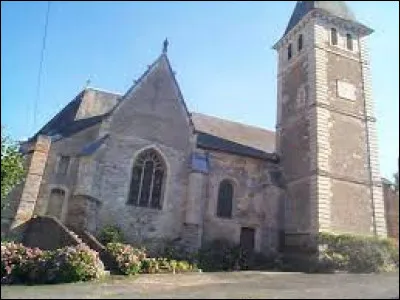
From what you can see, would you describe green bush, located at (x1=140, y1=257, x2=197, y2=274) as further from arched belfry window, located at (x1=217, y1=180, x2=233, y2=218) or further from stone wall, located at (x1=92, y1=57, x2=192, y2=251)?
arched belfry window, located at (x1=217, y1=180, x2=233, y2=218)

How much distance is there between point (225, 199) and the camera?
74.9ft

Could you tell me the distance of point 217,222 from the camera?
863 inches

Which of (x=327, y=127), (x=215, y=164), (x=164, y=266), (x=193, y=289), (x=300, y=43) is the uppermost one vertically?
(x=300, y=43)

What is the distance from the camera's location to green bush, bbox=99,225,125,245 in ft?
59.4

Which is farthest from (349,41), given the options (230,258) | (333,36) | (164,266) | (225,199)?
(164,266)

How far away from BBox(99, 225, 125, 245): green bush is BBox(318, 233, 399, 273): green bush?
9572 mm

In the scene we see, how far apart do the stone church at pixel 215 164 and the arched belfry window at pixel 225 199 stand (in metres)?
0.06

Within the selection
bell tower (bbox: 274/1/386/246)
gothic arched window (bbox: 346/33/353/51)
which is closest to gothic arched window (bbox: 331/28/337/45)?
bell tower (bbox: 274/1/386/246)

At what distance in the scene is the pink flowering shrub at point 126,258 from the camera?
1559 cm

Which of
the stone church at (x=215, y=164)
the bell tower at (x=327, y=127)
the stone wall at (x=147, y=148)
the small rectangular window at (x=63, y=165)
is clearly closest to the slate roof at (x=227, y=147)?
the stone church at (x=215, y=164)

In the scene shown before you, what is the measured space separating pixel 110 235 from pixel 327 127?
13375mm

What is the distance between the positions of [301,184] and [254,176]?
2.78m

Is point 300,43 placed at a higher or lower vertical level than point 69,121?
higher

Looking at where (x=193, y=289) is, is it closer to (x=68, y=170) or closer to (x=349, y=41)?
(x=68, y=170)
